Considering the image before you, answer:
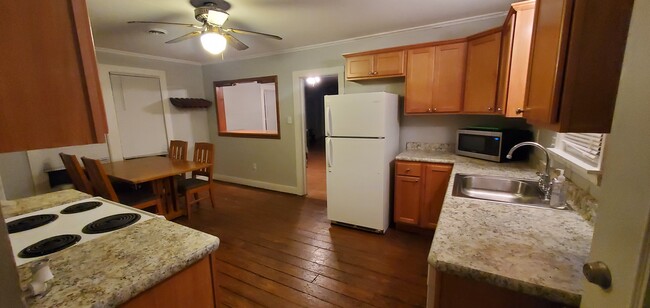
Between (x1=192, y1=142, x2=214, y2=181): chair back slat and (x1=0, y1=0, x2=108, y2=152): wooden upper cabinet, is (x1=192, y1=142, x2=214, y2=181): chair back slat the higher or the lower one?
the lower one

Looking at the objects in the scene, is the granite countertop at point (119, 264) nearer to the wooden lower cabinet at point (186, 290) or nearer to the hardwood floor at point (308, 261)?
the wooden lower cabinet at point (186, 290)

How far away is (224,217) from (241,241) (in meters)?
0.73

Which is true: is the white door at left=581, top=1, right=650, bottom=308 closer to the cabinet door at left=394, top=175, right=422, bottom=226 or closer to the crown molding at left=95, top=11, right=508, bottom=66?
the cabinet door at left=394, top=175, right=422, bottom=226

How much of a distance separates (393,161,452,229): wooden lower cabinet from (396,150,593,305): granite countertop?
45.2 inches

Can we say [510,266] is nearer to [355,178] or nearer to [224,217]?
[355,178]

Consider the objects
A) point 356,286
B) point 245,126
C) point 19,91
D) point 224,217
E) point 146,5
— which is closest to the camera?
point 19,91

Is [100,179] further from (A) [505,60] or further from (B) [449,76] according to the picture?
(A) [505,60]

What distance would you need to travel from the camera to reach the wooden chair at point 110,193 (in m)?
2.45

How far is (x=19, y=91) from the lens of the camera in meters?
0.54

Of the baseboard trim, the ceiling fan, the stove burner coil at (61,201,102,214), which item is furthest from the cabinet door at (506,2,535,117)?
the baseboard trim

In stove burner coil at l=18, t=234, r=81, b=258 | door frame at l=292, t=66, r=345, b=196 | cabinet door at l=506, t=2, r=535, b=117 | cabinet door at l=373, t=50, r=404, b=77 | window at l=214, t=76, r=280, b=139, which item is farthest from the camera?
window at l=214, t=76, r=280, b=139

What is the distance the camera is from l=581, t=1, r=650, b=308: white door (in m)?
0.47

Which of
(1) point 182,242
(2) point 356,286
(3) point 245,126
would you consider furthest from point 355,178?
(3) point 245,126

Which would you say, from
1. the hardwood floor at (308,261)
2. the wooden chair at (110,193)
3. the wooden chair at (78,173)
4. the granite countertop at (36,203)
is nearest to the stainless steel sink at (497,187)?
the hardwood floor at (308,261)
